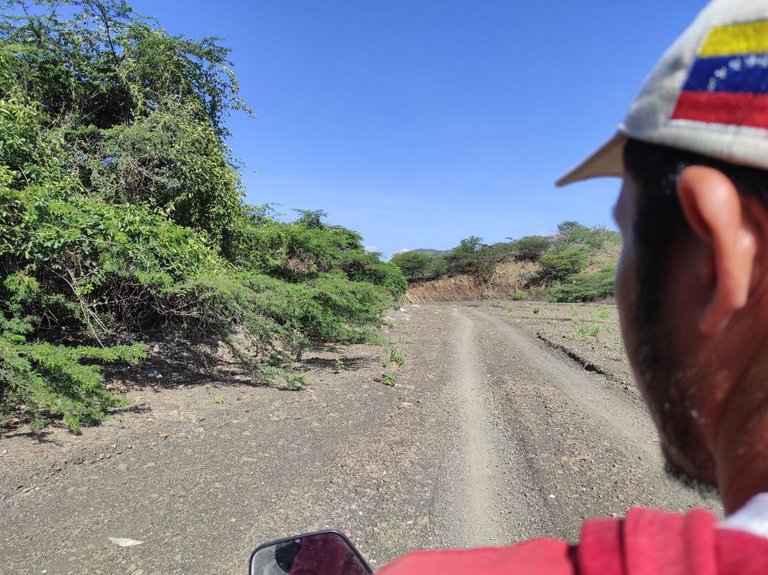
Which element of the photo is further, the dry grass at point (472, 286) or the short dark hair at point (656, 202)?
the dry grass at point (472, 286)

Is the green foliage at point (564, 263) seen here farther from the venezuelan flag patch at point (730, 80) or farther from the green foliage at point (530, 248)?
the venezuelan flag patch at point (730, 80)

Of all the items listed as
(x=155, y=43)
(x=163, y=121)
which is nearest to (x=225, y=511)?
(x=163, y=121)

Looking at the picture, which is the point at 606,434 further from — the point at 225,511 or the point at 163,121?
the point at 163,121

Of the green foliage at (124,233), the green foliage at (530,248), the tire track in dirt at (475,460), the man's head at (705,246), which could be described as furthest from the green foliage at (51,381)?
the green foliage at (530,248)

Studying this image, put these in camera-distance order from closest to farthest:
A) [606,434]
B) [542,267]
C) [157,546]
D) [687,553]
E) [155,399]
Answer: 1. [687,553]
2. [157,546]
3. [606,434]
4. [155,399]
5. [542,267]

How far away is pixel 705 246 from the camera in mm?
595

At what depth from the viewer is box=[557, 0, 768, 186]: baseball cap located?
0.52 m

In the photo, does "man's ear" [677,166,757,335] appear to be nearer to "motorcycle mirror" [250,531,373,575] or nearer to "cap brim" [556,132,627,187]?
"cap brim" [556,132,627,187]

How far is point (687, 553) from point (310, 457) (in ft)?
15.8

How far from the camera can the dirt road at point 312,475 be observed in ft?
11.1

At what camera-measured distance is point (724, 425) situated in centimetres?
65

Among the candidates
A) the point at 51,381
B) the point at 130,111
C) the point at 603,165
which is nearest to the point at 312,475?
the point at 51,381

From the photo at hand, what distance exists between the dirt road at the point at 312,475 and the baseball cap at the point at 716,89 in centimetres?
343

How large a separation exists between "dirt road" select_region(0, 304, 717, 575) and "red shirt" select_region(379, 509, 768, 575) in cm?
314
